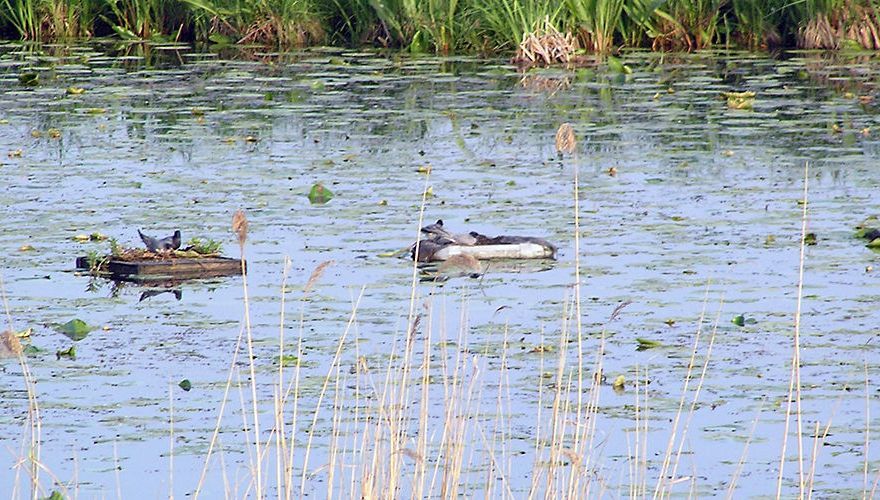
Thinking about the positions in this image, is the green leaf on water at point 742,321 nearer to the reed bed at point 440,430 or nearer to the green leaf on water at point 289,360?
the reed bed at point 440,430

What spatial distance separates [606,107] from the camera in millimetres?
14469

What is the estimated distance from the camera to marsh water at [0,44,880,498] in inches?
226

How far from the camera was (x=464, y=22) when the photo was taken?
61.0 ft

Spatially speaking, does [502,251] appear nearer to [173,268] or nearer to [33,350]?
[173,268]

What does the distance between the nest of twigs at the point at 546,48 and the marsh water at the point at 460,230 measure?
0.49 m

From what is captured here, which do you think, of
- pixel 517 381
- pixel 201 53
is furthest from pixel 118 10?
pixel 517 381

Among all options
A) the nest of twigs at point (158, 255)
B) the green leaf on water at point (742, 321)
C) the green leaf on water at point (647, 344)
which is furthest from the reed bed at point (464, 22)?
the green leaf on water at point (647, 344)

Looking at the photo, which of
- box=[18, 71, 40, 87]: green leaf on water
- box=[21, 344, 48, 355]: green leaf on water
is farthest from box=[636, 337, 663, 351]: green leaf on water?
box=[18, 71, 40, 87]: green leaf on water

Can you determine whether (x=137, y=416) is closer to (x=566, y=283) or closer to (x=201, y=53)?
(x=566, y=283)

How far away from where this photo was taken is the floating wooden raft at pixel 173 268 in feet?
27.3

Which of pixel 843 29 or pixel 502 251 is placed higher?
pixel 843 29

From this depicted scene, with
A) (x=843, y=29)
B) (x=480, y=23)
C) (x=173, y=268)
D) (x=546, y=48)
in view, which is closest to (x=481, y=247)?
(x=173, y=268)

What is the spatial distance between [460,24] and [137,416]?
13051mm

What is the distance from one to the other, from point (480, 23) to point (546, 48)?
54.8 inches
